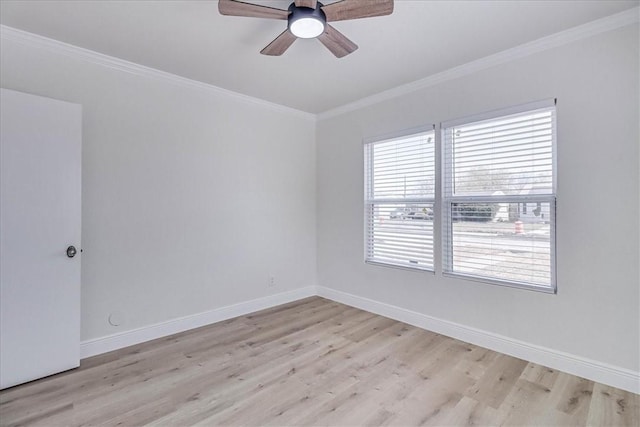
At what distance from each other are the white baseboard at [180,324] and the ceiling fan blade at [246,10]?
9.17 feet

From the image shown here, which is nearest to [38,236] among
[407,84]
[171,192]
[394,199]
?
[171,192]

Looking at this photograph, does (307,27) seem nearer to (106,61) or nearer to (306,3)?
(306,3)

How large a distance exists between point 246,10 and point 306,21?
36cm

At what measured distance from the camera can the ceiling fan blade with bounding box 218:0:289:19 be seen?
1.82m

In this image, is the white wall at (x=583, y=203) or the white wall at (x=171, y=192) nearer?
the white wall at (x=583, y=203)

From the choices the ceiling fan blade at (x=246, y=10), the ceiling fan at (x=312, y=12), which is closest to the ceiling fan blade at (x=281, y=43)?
the ceiling fan at (x=312, y=12)

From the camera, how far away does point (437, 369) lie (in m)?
2.51

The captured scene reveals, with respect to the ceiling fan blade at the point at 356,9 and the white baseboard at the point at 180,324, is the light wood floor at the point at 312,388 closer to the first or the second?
the white baseboard at the point at 180,324

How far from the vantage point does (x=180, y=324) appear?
10.7 feet

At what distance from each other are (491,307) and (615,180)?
136 cm

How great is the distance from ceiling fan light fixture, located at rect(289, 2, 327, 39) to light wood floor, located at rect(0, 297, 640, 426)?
242 cm

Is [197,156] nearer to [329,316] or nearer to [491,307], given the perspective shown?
[329,316]

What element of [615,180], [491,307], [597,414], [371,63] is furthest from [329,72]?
[597,414]

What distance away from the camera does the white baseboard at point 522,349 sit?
2.24 meters
